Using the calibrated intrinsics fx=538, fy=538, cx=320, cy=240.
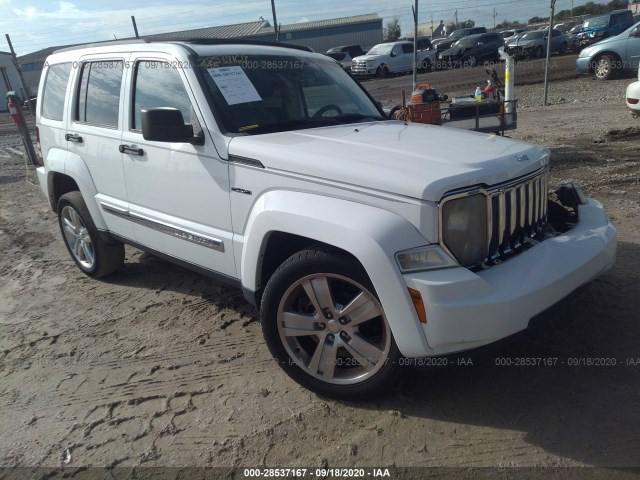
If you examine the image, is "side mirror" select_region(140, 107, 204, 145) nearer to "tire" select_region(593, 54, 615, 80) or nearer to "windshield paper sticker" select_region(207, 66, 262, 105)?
"windshield paper sticker" select_region(207, 66, 262, 105)

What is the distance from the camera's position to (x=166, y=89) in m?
3.75

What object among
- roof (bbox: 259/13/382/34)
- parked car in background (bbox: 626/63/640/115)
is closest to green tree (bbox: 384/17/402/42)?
roof (bbox: 259/13/382/34)

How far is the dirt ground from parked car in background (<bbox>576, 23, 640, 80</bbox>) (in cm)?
1348

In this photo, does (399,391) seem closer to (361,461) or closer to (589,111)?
(361,461)

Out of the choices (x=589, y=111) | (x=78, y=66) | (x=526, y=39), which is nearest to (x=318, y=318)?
(x=78, y=66)

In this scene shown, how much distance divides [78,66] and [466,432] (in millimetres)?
4322

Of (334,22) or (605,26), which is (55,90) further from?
(334,22)

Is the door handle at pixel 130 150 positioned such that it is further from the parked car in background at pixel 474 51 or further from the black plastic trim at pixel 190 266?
the parked car in background at pixel 474 51

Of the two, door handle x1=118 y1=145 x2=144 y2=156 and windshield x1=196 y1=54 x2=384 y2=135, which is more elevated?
windshield x1=196 y1=54 x2=384 y2=135

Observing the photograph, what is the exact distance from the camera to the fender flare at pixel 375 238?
253 cm

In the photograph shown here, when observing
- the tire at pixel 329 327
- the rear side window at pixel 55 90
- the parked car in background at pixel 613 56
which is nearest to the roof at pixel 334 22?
the parked car in background at pixel 613 56

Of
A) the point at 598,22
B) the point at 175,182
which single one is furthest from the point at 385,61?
the point at 175,182

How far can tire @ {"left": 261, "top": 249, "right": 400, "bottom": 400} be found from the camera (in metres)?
2.79

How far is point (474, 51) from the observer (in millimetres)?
29375
